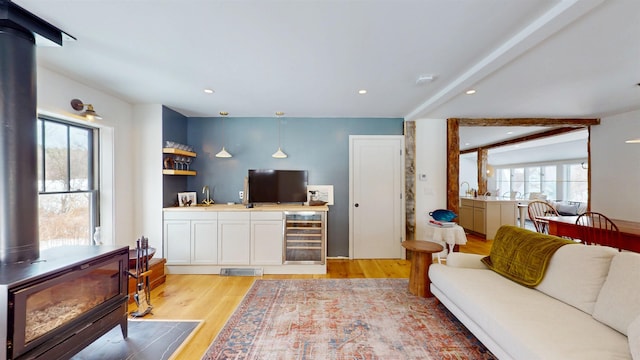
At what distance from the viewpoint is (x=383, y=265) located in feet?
13.3

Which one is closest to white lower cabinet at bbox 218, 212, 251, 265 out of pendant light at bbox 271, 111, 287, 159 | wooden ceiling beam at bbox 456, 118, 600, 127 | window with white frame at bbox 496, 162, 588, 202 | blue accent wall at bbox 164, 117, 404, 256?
blue accent wall at bbox 164, 117, 404, 256

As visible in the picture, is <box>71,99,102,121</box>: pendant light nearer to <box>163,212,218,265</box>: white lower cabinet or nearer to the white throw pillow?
<box>163,212,218,265</box>: white lower cabinet

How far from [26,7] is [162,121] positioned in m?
2.07

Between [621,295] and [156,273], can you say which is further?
[156,273]

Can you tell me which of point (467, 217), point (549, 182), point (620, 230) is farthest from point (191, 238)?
point (549, 182)

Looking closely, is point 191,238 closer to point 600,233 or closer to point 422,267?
point 422,267

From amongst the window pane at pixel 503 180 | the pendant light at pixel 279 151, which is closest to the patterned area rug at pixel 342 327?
the pendant light at pixel 279 151

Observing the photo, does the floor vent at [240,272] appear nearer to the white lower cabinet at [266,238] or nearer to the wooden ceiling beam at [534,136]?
the white lower cabinet at [266,238]

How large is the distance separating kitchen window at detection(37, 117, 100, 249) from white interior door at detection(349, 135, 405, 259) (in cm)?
362

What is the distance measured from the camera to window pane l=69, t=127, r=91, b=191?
2.88 metres

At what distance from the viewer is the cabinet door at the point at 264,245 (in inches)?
146

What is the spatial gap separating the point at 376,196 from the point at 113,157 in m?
3.88

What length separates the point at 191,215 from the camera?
368 cm

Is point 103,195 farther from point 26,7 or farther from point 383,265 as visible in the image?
point 383,265
